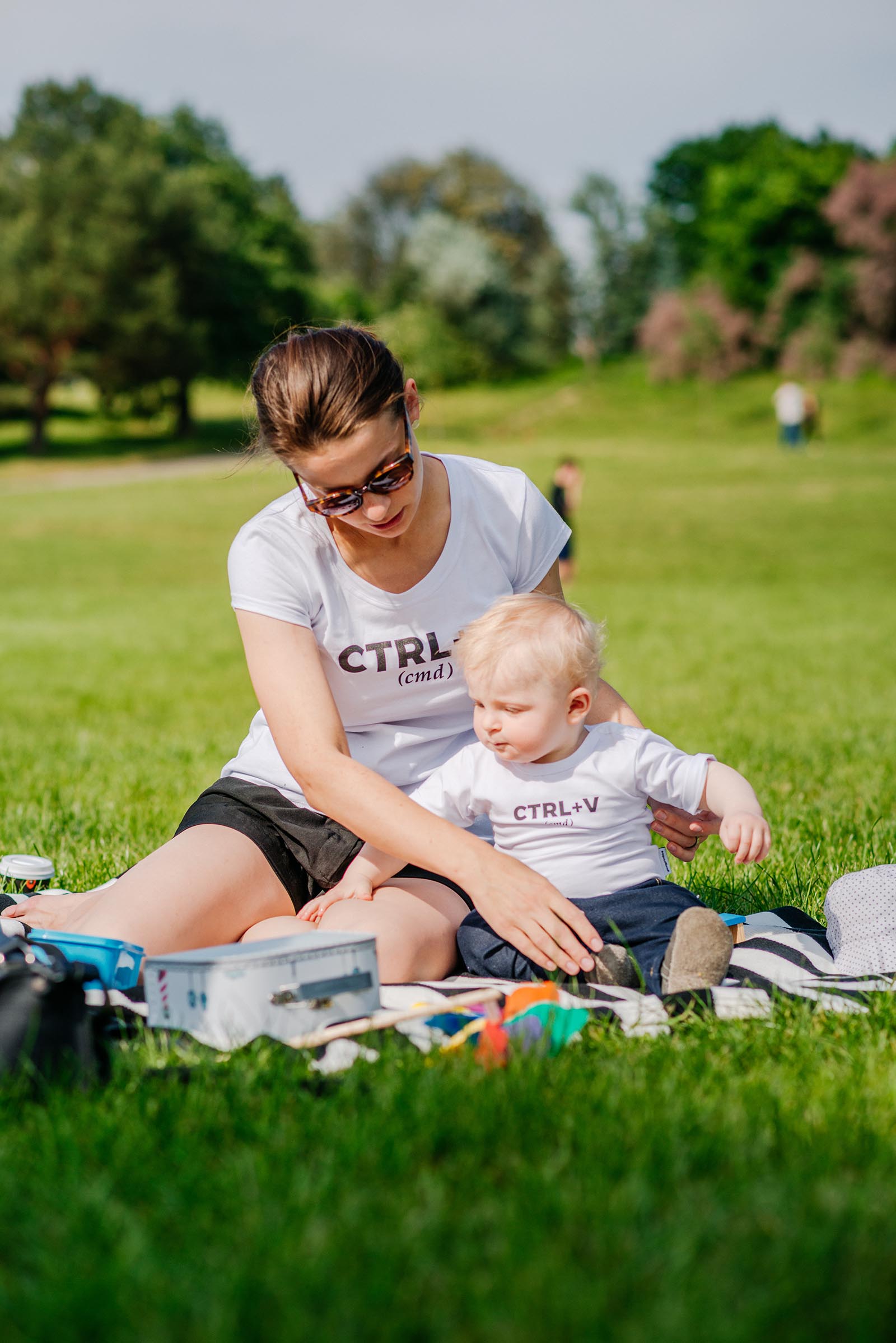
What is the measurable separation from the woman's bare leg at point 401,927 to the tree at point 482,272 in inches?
1898

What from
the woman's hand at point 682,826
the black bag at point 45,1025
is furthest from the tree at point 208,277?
the black bag at point 45,1025

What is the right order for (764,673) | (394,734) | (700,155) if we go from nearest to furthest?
(394,734), (764,673), (700,155)

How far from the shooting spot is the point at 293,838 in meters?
3.20

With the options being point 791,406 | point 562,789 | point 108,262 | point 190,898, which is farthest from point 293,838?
point 108,262

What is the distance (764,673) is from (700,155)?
7719 centimetres

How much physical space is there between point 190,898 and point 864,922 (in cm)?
170

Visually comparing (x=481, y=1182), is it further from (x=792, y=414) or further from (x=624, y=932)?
(x=792, y=414)

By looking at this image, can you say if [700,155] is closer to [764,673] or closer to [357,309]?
[357,309]

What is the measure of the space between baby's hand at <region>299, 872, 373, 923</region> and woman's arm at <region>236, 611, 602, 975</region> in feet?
0.79

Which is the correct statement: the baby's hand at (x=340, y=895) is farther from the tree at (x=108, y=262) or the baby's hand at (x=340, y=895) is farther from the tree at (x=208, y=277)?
the tree at (x=108, y=262)

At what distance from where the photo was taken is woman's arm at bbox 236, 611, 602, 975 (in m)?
2.62

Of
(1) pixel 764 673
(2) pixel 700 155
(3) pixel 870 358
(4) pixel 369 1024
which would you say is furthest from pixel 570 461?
(2) pixel 700 155

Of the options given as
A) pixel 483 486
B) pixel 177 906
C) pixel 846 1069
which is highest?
pixel 483 486

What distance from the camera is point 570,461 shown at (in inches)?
629
